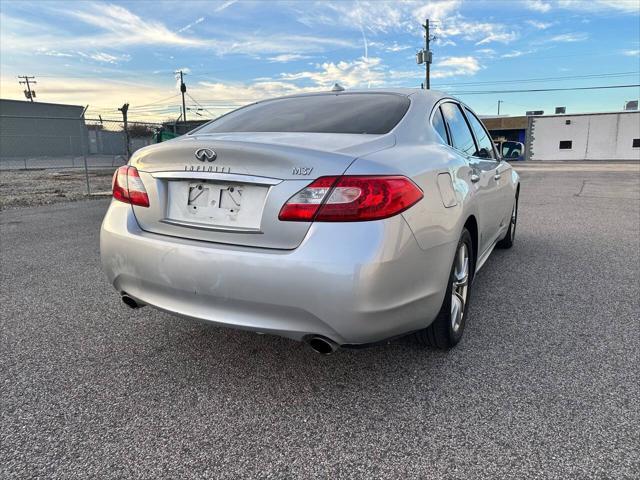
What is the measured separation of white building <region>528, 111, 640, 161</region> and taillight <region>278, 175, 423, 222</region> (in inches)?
1972

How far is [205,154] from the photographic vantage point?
228 cm

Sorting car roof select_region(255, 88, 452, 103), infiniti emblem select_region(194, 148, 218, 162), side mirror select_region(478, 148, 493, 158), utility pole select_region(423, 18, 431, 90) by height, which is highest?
utility pole select_region(423, 18, 431, 90)

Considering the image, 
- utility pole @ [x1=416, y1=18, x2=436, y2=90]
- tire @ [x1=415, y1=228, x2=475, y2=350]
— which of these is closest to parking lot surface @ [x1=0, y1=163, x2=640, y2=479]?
tire @ [x1=415, y1=228, x2=475, y2=350]

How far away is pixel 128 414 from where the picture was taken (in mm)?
2260

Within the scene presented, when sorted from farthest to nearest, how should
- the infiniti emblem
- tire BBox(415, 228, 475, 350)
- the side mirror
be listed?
the side mirror
tire BBox(415, 228, 475, 350)
the infiniti emblem

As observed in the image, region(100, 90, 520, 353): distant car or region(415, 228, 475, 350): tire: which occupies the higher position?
region(100, 90, 520, 353): distant car

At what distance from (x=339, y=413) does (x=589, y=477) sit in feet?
3.36

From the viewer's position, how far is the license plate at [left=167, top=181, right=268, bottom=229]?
2.17m

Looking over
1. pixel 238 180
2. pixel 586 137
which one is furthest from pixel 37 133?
pixel 586 137

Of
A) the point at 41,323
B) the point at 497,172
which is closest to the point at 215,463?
the point at 41,323

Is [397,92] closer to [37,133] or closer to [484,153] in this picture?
[484,153]

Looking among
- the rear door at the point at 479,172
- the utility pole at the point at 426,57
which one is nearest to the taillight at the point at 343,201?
the rear door at the point at 479,172

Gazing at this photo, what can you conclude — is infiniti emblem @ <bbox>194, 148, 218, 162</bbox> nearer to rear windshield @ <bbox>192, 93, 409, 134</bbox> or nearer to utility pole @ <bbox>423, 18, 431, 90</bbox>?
rear windshield @ <bbox>192, 93, 409, 134</bbox>

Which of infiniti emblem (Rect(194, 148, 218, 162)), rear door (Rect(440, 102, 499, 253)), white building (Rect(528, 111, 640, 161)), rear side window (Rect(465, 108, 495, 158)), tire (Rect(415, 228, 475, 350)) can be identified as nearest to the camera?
infiniti emblem (Rect(194, 148, 218, 162))
